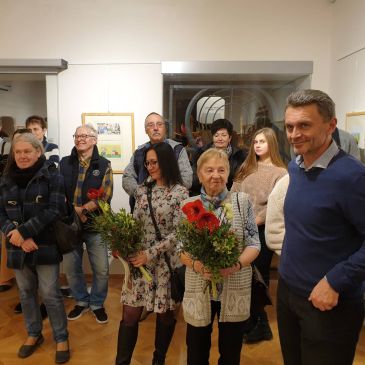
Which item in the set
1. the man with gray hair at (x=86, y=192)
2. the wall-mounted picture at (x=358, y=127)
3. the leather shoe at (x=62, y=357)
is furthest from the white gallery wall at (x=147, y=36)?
the leather shoe at (x=62, y=357)

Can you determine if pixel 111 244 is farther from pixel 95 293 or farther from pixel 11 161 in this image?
pixel 95 293

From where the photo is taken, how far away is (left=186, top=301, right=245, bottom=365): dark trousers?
180 cm

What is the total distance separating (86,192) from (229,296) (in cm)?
170

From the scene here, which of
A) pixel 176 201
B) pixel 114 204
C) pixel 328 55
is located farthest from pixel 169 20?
pixel 176 201

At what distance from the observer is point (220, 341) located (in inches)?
72.4

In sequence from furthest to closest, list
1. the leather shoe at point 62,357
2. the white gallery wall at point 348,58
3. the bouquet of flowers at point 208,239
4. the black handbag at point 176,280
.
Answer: the white gallery wall at point 348,58 < the leather shoe at point 62,357 < the black handbag at point 176,280 < the bouquet of flowers at point 208,239

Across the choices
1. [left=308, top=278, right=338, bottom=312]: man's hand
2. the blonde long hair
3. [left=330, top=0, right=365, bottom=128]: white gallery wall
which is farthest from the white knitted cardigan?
[left=330, top=0, right=365, bottom=128]: white gallery wall

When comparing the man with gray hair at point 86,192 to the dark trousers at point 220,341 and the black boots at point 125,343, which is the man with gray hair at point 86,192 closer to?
the black boots at point 125,343

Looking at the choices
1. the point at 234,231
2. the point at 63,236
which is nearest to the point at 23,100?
the point at 63,236

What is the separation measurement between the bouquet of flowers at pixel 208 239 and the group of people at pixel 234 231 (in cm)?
7

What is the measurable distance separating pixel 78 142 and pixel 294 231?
2.14m

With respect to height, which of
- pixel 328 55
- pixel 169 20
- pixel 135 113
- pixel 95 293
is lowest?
pixel 95 293

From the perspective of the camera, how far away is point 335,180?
1.24 m

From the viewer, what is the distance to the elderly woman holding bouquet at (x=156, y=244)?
2.00 meters
